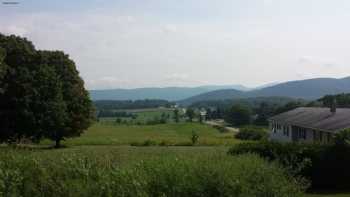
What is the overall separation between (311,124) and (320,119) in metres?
0.85

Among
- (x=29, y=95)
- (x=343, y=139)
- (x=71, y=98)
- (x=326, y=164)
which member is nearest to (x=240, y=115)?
(x=71, y=98)

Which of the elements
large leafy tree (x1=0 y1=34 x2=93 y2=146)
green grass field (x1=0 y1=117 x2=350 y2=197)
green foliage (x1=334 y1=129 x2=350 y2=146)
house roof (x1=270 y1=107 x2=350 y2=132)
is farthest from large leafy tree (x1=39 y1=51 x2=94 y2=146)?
green foliage (x1=334 y1=129 x2=350 y2=146)

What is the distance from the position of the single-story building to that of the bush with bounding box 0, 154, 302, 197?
22.4 meters

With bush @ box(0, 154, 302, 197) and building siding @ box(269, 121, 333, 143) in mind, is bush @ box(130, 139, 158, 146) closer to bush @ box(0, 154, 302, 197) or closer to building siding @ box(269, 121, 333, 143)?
building siding @ box(269, 121, 333, 143)

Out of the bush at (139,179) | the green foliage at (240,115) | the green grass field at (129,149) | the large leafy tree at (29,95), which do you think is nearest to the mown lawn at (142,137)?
the green grass field at (129,149)

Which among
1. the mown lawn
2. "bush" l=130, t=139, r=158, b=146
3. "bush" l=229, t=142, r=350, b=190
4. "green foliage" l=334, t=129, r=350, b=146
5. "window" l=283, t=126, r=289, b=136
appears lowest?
the mown lawn

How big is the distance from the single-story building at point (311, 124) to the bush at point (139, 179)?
22424 millimetres

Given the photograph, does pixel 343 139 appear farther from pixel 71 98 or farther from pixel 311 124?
pixel 71 98

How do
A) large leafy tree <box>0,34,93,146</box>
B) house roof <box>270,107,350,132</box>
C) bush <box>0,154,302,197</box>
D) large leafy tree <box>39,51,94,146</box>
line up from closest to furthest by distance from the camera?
1. bush <box>0,154,302,197</box>
2. house roof <box>270,107,350,132</box>
3. large leafy tree <box>0,34,93,146</box>
4. large leafy tree <box>39,51,94,146</box>

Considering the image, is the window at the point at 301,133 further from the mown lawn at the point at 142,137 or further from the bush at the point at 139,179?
the bush at the point at 139,179

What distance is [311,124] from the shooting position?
138 ft

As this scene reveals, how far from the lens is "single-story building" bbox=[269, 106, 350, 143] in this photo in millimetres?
36688

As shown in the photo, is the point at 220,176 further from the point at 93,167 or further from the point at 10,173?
the point at 10,173

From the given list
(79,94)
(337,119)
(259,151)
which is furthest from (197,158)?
(79,94)
